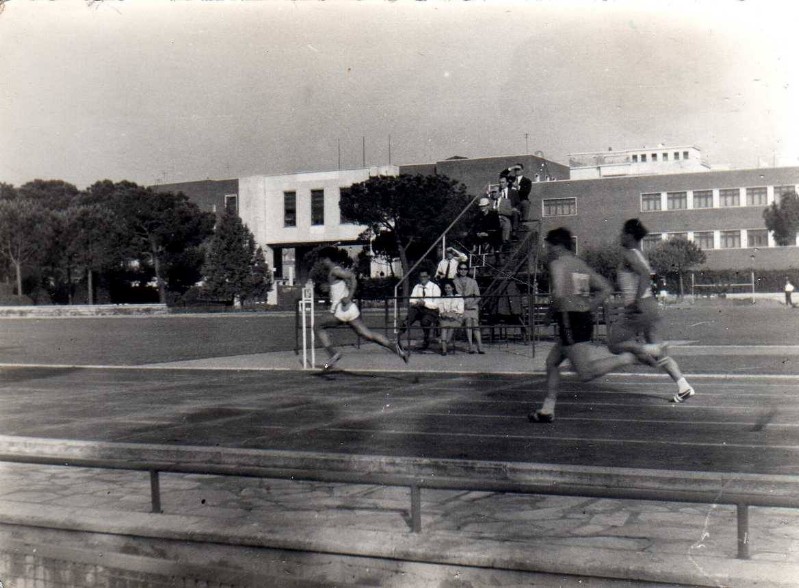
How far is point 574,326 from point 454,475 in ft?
8.44

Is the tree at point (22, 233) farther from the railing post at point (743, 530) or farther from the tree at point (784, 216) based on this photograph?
the railing post at point (743, 530)

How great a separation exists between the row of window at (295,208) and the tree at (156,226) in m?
12.4

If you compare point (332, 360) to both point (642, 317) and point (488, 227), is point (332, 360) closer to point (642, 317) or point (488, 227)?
point (642, 317)

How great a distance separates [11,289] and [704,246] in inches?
1901

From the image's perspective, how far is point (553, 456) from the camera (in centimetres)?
747

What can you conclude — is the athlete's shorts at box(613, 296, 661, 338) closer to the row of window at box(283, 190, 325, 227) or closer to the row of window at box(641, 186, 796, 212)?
the row of window at box(641, 186, 796, 212)

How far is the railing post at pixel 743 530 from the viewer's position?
422 centimetres

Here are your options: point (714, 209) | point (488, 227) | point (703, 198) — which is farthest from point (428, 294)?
point (714, 209)

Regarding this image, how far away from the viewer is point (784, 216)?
63.9m

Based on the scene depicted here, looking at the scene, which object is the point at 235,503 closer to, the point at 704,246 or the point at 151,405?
the point at 151,405

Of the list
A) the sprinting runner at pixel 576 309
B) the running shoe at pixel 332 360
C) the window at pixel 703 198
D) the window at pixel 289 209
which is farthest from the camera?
the window at pixel 289 209

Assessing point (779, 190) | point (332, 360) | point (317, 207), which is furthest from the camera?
point (317, 207)

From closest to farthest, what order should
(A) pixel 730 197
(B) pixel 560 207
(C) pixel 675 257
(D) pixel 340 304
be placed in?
(D) pixel 340 304, (C) pixel 675 257, (A) pixel 730 197, (B) pixel 560 207

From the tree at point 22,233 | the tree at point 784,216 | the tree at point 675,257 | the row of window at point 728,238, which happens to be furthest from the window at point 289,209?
the tree at point 784,216
